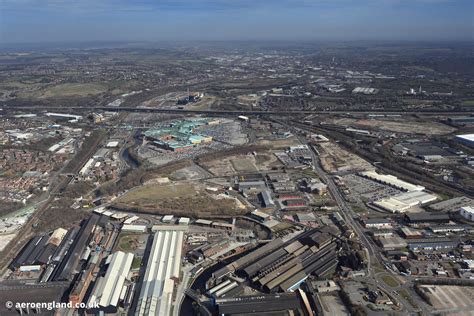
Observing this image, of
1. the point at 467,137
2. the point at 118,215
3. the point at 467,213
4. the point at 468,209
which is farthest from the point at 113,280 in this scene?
the point at 467,137

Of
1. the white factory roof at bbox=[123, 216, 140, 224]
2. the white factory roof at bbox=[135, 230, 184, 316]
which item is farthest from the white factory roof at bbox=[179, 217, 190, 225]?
the white factory roof at bbox=[123, 216, 140, 224]

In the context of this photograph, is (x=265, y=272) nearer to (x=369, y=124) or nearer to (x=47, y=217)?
(x=47, y=217)

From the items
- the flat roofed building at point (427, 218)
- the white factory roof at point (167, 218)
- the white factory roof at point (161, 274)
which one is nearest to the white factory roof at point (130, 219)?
the white factory roof at point (167, 218)

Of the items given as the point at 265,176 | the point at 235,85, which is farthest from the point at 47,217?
the point at 235,85

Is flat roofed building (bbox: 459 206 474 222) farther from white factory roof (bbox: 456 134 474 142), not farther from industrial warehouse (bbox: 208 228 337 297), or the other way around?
white factory roof (bbox: 456 134 474 142)

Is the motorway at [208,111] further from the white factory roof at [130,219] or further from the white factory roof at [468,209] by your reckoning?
the white factory roof at [130,219]
